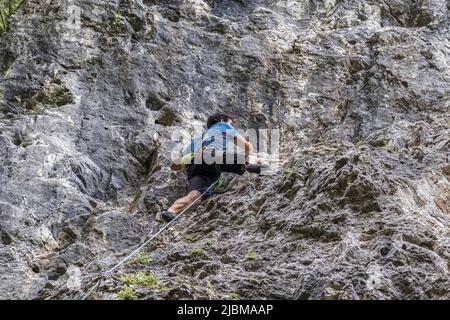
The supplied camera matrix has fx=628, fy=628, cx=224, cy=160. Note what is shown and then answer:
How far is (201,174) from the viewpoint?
33.0ft

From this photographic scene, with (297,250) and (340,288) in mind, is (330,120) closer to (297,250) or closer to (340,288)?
(297,250)

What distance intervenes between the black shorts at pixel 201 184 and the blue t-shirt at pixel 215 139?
484 millimetres

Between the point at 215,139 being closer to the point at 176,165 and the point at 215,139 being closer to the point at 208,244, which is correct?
the point at 176,165

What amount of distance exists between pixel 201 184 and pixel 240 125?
2567mm

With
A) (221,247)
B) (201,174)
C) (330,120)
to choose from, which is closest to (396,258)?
(221,247)

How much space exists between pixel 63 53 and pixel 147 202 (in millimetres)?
4541

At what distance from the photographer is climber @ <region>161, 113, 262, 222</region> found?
970cm

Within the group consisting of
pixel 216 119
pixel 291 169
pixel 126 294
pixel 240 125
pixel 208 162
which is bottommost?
pixel 126 294

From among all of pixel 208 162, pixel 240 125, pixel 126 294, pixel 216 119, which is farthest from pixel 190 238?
pixel 240 125

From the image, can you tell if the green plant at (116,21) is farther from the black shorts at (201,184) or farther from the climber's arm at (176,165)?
the black shorts at (201,184)

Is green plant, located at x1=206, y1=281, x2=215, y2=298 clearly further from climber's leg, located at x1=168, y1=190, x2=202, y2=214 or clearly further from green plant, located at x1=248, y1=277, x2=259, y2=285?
climber's leg, located at x1=168, y1=190, x2=202, y2=214

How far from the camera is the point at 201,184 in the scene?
32.5 ft

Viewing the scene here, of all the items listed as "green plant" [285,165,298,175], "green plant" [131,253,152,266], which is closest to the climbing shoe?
"green plant" [131,253,152,266]

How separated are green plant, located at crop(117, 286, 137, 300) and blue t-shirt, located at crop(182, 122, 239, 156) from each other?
152 inches
